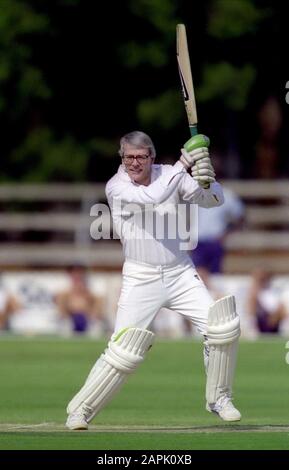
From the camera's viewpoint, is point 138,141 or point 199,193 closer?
point 138,141

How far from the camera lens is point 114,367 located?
8594 mm

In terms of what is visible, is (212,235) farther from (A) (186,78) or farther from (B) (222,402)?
(B) (222,402)

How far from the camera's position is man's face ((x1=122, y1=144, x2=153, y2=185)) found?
28.3 ft

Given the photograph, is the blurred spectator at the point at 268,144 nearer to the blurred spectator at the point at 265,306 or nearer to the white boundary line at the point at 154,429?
the blurred spectator at the point at 265,306

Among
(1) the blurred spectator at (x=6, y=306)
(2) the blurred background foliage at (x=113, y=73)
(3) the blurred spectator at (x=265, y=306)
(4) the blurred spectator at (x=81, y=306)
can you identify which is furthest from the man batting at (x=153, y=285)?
(2) the blurred background foliage at (x=113, y=73)

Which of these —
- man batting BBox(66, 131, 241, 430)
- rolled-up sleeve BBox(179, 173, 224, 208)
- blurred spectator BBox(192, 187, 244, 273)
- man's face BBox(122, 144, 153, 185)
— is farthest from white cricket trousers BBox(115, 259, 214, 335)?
blurred spectator BBox(192, 187, 244, 273)

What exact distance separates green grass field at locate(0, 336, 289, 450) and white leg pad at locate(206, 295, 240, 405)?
0.26 m

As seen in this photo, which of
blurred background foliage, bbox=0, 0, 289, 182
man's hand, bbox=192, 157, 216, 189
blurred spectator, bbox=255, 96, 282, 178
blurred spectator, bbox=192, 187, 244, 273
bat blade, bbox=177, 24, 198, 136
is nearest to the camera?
man's hand, bbox=192, 157, 216, 189

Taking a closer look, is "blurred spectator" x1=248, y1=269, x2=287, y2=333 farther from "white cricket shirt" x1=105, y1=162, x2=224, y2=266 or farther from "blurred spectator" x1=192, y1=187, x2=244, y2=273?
"white cricket shirt" x1=105, y1=162, x2=224, y2=266

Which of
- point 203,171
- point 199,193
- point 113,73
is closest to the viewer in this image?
point 203,171

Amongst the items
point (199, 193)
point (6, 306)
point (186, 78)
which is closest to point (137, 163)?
point (199, 193)

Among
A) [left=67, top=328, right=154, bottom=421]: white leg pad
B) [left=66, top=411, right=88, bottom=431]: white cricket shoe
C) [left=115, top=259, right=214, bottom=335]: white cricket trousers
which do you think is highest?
[left=115, top=259, right=214, bottom=335]: white cricket trousers

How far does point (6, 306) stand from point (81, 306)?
3.21ft
